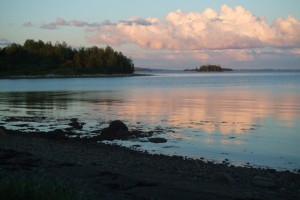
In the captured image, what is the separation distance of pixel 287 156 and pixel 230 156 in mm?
2247

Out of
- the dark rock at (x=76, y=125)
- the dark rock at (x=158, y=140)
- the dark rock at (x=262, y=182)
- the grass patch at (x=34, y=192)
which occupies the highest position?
the grass patch at (x=34, y=192)

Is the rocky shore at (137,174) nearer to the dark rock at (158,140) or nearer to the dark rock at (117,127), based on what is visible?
the dark rock at (158,140)

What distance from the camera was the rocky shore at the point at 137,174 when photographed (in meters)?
9.91

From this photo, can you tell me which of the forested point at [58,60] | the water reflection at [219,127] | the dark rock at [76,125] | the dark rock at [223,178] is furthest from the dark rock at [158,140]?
the forested point at [58,60]

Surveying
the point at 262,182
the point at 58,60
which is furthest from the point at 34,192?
the point at 58,60

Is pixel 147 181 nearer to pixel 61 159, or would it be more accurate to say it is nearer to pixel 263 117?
pixel 61 159

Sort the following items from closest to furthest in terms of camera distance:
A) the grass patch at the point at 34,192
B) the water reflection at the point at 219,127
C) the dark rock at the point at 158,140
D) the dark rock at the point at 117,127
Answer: the grass patch at the point at 34,192, the water reflection at the point at 219,127, the dark rock at the point at 158,140, the dark rock at the point at 117,127

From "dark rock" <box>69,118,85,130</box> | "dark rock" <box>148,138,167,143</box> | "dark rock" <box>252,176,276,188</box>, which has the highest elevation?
"dark rock" <box>252,176,276,188</box>

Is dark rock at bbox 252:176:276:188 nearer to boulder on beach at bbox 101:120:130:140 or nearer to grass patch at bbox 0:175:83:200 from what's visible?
grass patch at bbox 0:175:83:200

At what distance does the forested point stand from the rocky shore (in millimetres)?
150822

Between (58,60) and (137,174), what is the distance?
572 ft

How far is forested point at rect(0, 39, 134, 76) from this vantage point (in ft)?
535

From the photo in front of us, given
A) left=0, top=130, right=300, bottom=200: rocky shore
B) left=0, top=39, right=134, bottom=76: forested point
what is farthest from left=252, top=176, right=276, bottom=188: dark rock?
left=0, top=39, right=134, bottom=76: forested point

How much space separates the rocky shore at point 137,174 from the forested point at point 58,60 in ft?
495
